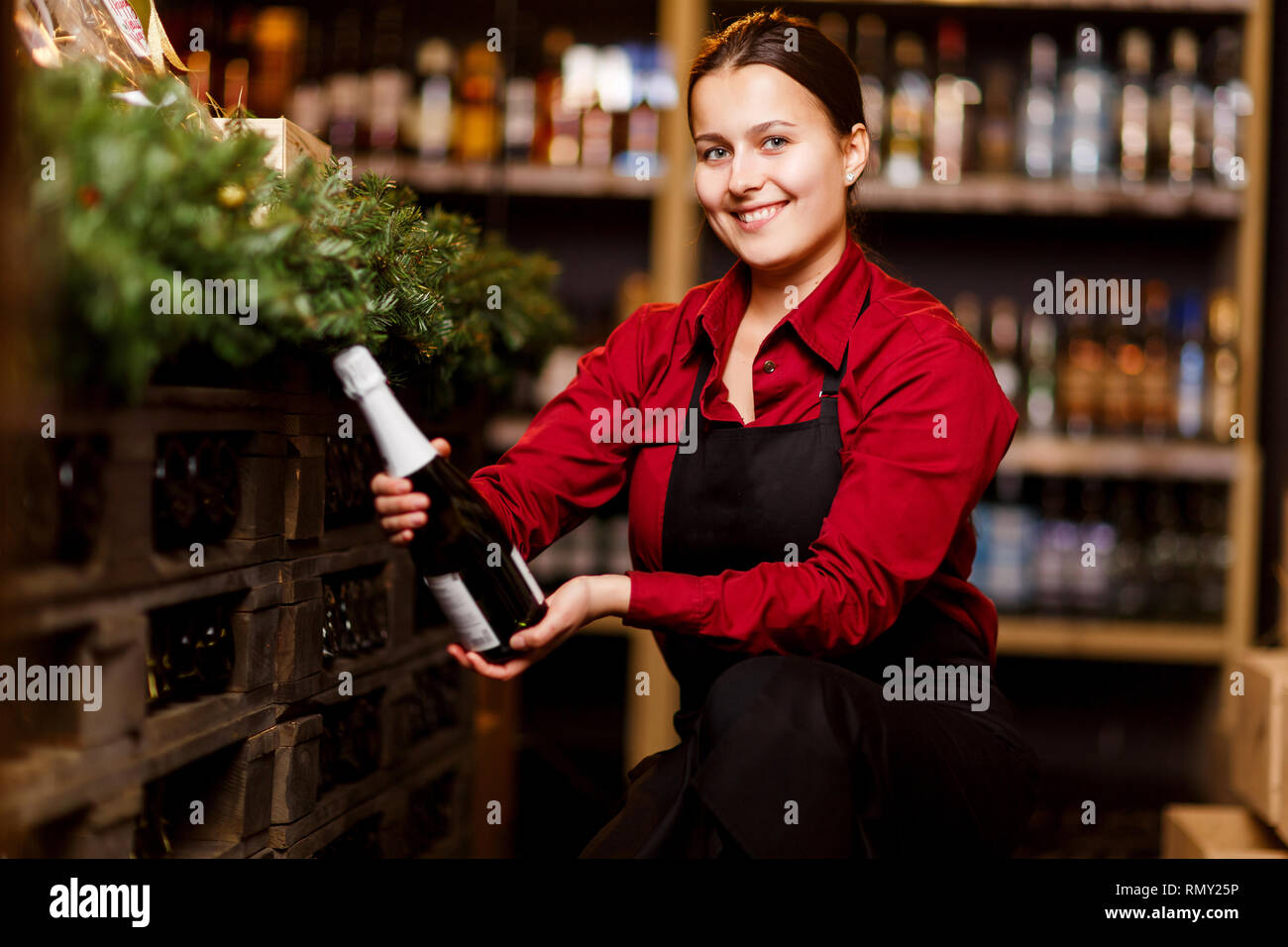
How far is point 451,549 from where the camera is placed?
3.20ft

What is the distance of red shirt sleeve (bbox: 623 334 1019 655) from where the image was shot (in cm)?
98

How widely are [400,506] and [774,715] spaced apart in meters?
0.37

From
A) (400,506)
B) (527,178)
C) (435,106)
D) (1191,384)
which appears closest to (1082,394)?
(1191,384)

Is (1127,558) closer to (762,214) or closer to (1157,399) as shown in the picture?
(1157,399)

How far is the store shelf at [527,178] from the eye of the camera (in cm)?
219

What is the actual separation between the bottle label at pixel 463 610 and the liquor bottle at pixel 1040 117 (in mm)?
1689

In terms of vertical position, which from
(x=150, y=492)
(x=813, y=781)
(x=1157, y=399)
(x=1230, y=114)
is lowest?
(x=813, y=781)

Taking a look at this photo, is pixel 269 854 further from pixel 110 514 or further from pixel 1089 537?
pixel 1089 537

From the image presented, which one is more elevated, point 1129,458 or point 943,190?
point 943,190

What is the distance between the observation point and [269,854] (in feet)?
3.30

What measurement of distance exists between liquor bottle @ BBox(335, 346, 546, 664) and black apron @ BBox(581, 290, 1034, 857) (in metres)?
0.18

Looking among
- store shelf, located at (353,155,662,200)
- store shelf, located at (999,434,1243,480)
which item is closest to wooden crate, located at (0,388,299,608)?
store shelf, located at (353,155,662,200)

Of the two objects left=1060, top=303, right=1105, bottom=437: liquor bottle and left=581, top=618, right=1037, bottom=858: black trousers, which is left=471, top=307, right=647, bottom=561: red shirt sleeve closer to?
left=581, top=618, right=1037, bottom=858: black trousers

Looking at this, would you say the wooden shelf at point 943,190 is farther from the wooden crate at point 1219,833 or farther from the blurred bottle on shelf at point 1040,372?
the wooden crate at point 1219,833
